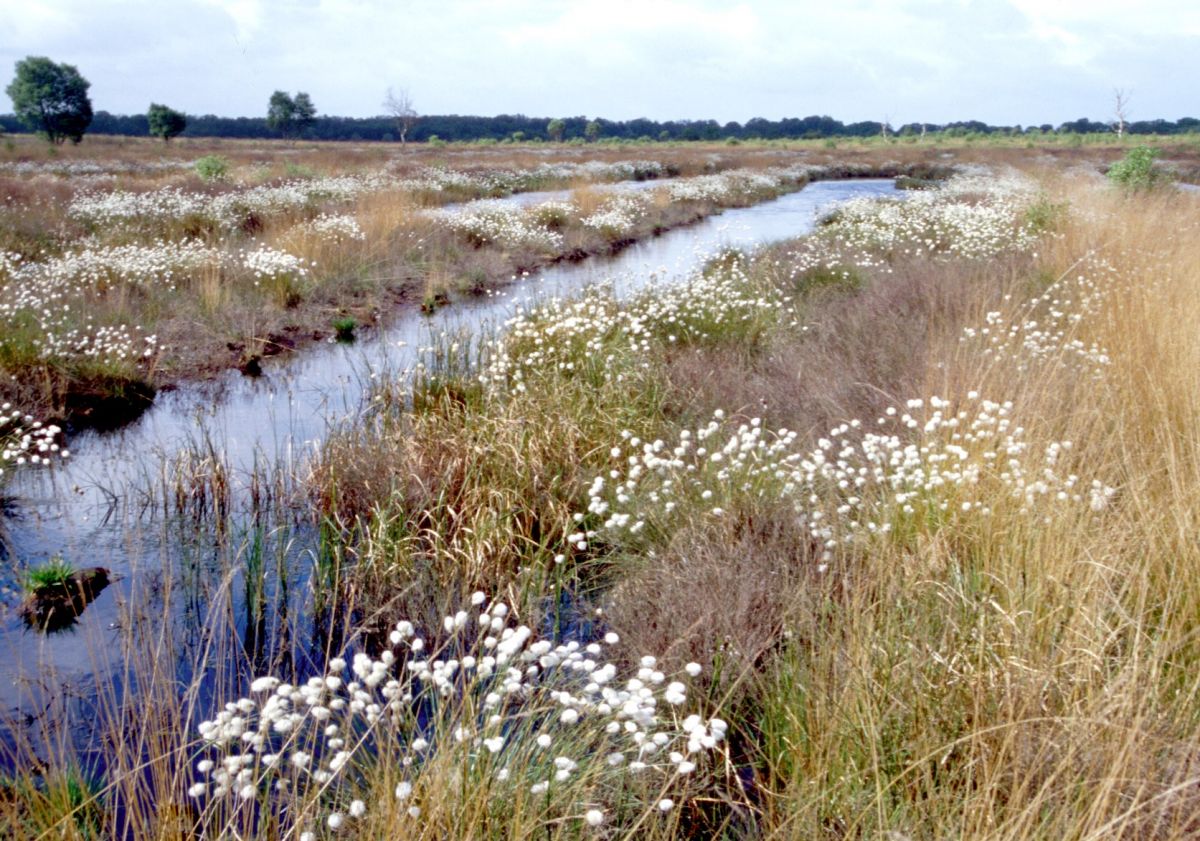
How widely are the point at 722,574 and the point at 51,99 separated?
59555 millimetres

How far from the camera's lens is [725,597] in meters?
3.92

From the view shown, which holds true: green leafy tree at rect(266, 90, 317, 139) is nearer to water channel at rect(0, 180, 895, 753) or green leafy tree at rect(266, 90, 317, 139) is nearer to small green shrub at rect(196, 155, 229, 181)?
small green shrub at rect(196, 155, 229, 181)

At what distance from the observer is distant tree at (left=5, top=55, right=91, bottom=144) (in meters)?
51.2

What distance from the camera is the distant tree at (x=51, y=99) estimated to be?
51219mm

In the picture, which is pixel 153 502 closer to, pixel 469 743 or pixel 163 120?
pixel 469 743

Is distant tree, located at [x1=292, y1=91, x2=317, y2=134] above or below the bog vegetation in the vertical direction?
above

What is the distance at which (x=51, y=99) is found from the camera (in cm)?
5122

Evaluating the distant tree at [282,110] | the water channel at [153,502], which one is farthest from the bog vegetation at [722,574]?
the distant tree at [282,110]

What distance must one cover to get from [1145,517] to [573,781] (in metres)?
2.23

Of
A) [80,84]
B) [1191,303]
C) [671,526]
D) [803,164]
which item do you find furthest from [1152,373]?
[80,84]

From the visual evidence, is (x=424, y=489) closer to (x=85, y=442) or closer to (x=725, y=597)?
(x=725, y=597)

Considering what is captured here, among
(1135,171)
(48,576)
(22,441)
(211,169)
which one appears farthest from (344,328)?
(211,169)

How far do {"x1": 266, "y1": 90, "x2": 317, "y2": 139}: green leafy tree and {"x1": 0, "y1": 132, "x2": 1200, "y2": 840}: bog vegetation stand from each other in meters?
62.6

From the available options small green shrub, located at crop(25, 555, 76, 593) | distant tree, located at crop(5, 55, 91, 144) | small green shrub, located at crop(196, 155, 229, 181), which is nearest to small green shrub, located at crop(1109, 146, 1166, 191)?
small green shrub, located at crop(25, 555, 76, 593)
